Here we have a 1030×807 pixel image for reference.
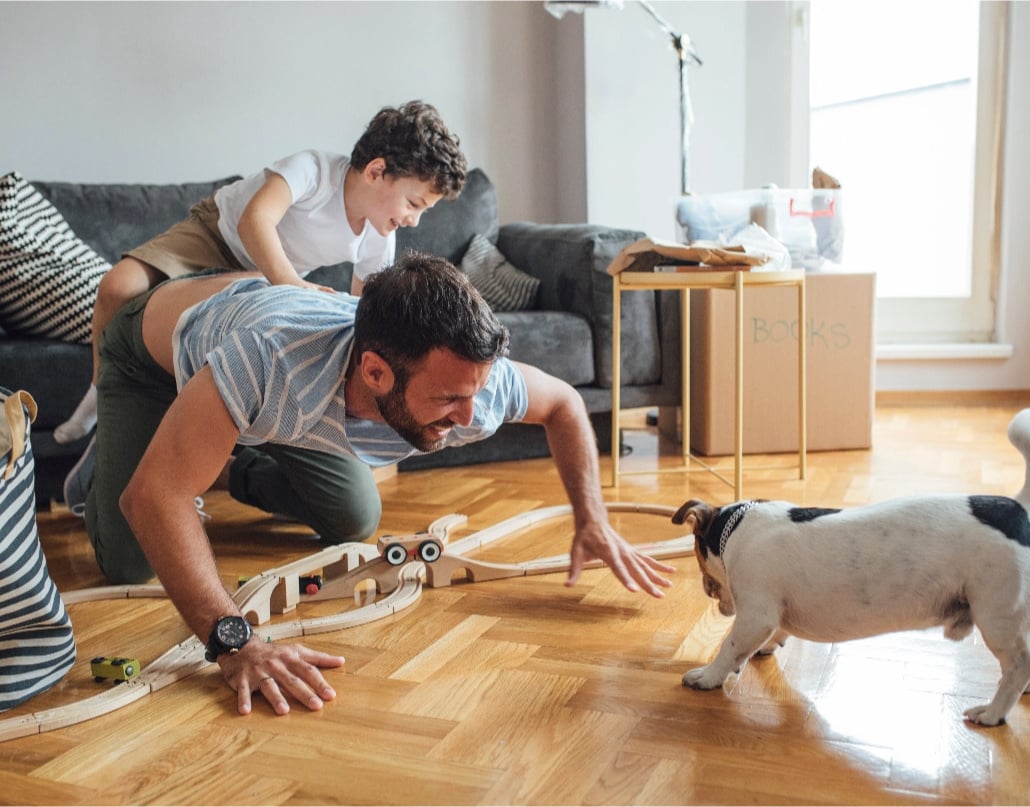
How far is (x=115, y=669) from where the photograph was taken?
1401 mm

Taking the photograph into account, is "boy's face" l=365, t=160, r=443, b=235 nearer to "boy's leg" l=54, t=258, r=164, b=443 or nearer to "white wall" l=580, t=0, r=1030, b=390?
"boy's leg" l=54, t=258, r=164, b=443

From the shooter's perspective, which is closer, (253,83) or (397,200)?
(397,200)

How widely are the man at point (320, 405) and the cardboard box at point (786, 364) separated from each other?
4.26ft

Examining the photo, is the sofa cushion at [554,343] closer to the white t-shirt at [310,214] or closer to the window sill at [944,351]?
the white t-shirt at [310,214]

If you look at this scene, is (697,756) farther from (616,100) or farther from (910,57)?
(910,57)

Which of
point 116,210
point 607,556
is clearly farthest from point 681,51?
point 607,556

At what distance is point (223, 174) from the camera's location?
3.34 metres

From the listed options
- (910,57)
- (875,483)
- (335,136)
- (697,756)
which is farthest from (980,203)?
(697,756)

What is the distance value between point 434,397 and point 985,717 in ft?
2.33

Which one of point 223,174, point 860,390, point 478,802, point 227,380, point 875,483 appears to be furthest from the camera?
point 223,174

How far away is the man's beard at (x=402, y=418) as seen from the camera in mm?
1316

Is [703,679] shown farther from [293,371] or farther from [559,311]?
[559,311]

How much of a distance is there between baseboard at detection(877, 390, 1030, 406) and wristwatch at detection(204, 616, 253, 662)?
9.63ft

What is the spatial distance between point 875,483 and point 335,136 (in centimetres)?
195
